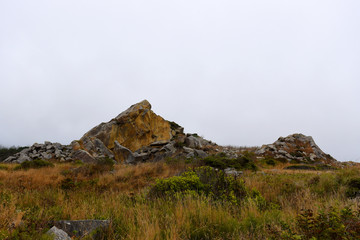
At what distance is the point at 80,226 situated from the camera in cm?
411

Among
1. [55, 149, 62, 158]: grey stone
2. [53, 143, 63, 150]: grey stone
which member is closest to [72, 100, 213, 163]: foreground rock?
[55, 149, 62, 158]: grey stone

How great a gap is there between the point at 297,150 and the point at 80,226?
28.1 meters

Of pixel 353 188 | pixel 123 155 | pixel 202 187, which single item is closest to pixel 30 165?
pixel 123 155

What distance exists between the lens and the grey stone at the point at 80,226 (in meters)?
3.96

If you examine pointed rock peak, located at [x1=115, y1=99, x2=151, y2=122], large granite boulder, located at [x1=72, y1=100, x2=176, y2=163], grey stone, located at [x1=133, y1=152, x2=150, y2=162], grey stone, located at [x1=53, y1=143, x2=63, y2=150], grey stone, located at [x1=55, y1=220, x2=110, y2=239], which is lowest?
grey stone, located at [x1=55, y1=220, x2=110, y2=239]

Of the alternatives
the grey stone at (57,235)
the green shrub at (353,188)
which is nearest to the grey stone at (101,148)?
the green shrub at (353,188)

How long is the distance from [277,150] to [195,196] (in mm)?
23271

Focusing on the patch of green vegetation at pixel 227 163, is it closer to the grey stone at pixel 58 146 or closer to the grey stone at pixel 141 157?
the grey stone at pixel 141 157

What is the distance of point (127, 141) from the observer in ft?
89.4

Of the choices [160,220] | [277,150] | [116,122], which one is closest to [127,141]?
[116,122]

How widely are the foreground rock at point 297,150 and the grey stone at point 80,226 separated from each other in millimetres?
23690

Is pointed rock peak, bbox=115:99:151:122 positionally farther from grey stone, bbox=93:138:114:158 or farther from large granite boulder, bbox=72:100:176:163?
grey stone, bbox=93:138:114:158

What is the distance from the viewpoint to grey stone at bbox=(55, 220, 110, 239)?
3.96 metres

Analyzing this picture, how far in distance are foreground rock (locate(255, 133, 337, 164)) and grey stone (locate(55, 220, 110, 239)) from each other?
77.7 ft
